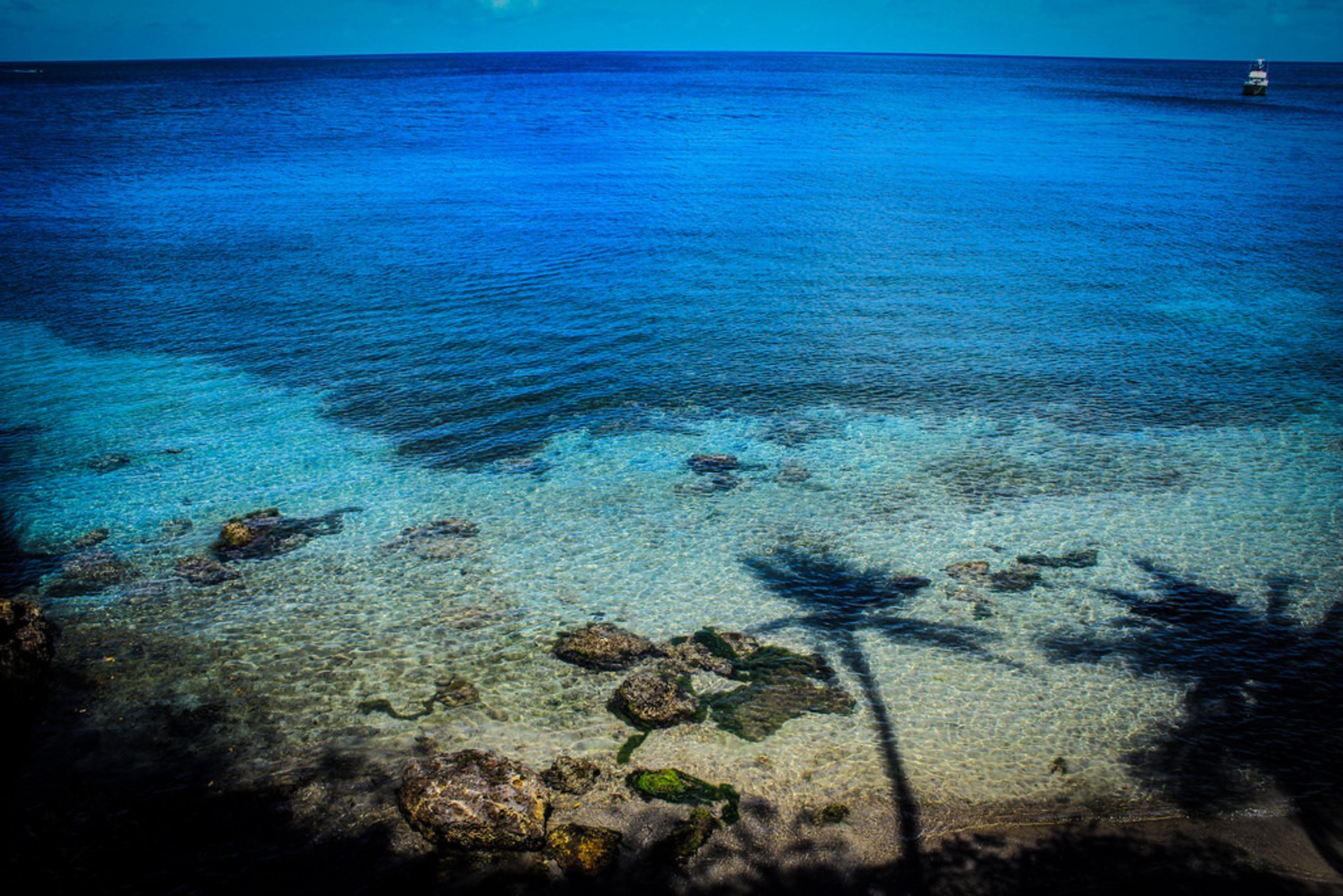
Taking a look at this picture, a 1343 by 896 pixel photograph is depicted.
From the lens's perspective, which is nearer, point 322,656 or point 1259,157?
point 322,656

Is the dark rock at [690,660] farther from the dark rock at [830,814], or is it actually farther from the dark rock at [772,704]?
the dark rock at [830,814]

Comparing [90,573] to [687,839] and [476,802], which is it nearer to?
[476,802]

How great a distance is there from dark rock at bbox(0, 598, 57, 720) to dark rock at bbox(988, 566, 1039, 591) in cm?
1108

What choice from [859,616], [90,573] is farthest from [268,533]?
[859,616]

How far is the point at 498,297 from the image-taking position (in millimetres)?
22859

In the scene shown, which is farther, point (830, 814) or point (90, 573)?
point (90, 573)

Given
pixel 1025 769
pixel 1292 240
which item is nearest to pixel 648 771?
pixel 1025 769

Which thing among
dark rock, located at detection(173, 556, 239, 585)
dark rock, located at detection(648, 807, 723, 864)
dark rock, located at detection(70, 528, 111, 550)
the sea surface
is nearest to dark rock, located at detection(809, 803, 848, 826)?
the sea surface

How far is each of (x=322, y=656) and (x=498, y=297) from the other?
49.2 ft

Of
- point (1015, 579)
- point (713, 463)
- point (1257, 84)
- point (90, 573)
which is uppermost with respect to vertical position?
point (1257, 84)

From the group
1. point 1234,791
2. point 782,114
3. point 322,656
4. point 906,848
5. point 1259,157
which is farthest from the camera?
point 782,114

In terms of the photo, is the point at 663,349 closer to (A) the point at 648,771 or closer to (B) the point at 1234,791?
(A) the point at 648,771

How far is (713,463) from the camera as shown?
46.6ft

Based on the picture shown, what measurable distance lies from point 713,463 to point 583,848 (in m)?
8.16
